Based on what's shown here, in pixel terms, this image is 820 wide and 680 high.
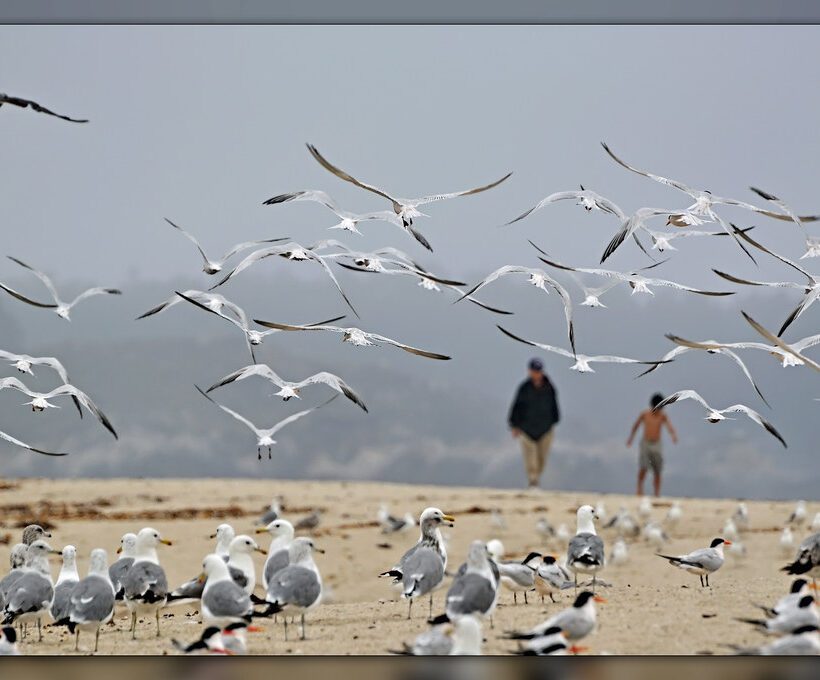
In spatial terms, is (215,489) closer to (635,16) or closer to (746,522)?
(746,522)

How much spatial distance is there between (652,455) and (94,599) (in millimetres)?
8849

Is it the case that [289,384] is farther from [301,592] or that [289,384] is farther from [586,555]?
[586,555]

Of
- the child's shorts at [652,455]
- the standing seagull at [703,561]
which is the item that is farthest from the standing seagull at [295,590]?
the child's shorts at [652,455]

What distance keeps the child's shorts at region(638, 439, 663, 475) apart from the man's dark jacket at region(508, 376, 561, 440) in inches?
43.7

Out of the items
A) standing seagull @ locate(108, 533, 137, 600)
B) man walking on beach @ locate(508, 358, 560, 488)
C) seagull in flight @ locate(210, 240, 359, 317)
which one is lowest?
standing seagull @ locate(108, 533, 137, 600)

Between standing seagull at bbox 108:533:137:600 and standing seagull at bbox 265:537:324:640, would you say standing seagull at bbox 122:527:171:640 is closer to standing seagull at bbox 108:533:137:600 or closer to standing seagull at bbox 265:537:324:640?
standing seagull at bbox 108:533:137:600

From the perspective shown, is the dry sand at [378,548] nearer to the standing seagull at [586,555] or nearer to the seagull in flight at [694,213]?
the standing seagull at [586,555]

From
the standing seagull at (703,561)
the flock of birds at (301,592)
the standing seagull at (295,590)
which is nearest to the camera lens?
the flock of birds at (301,592)

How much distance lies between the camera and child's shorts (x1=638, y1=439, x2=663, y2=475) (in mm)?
14102

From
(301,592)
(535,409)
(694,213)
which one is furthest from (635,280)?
(535,409)

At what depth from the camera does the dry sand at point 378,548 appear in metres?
6.59

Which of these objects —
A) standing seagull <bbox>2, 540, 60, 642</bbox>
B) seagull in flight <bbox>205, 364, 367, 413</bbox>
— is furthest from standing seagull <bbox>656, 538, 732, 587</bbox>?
standing seagull <bbox>2, 540, 60, 642</bbox>

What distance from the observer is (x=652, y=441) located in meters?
14.0

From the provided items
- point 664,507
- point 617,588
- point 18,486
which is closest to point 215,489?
point 18,486
